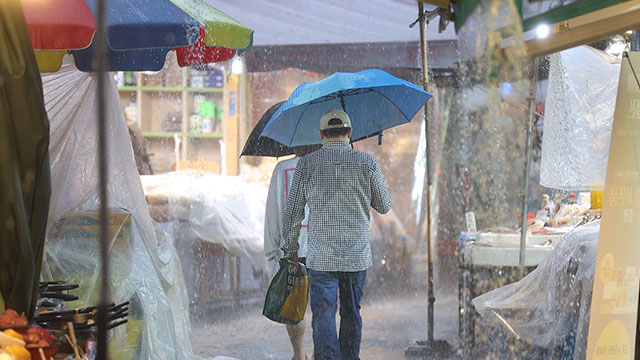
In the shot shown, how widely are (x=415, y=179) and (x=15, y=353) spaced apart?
24.9 feet

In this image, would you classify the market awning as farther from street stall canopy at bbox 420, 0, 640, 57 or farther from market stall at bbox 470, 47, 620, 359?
street stall canopy at bbox 420, 0, 640, 57

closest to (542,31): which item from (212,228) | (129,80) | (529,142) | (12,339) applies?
(529,142)

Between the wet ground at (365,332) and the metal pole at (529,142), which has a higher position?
the metal pole at (529,142)

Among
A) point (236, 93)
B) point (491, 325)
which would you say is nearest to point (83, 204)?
point (491, 325)

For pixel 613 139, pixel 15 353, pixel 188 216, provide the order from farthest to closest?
pixel 188 216, pixel 613 139, pixel 15 353

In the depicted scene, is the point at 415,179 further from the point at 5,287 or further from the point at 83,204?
the point at 5,287

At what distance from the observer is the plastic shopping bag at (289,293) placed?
13.9 feet

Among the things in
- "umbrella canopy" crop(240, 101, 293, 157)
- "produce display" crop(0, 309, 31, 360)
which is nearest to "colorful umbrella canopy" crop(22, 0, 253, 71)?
"umbrella canopy" crop(240, 101, 293, 157)

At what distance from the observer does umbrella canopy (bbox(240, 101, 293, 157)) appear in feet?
17.6

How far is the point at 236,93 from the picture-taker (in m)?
9.27

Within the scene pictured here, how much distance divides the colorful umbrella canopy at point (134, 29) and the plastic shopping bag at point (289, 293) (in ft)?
4.42

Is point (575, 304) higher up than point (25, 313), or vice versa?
point (25, 313)

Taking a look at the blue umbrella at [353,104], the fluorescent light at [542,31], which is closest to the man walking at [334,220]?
the blue umbrella at [353,104]

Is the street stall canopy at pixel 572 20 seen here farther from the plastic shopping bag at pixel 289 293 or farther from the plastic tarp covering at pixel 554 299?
the plastic shopping bag at pixel 289 293
